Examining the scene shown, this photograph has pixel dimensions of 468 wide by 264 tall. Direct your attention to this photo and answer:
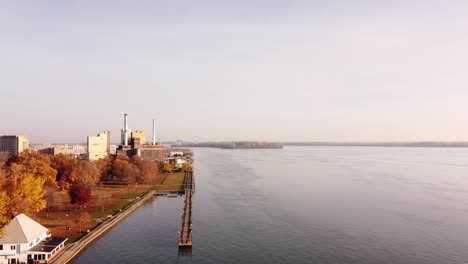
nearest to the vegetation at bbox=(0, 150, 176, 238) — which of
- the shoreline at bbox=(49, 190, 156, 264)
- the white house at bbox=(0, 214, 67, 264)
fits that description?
the white house at bbox=(0, 214, 67, 264)

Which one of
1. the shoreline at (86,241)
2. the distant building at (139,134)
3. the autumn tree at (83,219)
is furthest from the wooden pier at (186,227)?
the distant building at (139,134)

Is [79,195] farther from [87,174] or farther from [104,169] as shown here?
[104,169]

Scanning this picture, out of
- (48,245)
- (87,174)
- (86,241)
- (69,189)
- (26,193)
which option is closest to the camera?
(48,245)

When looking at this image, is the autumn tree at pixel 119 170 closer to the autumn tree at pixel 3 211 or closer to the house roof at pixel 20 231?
the autumn tree at pixel 3 211

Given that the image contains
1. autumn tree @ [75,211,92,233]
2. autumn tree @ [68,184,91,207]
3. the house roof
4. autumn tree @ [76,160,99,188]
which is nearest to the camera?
the house roof

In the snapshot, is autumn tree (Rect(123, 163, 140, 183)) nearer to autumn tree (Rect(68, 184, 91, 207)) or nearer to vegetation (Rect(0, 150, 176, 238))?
vegetation (Rect(0, 150, 176, 238))

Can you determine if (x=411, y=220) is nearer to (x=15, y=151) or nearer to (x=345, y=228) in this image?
(x=345, y=228)

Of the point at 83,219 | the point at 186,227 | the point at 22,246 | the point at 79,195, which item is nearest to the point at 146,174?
the point at 79,195
